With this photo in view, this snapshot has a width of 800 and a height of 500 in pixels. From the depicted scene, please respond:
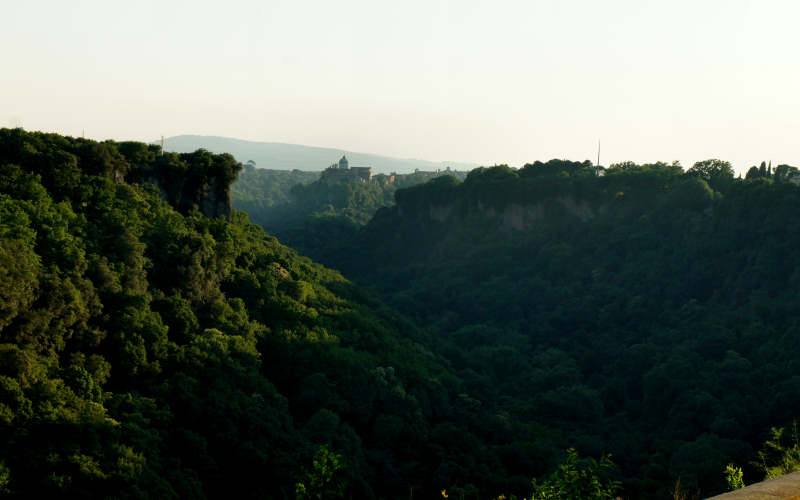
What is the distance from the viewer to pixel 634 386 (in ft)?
167

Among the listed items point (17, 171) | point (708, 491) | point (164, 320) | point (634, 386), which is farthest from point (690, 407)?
point (17, 171)

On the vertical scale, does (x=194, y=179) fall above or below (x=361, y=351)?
above

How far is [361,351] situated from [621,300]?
33.8m

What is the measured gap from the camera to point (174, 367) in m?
30.9

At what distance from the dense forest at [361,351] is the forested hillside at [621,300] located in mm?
253

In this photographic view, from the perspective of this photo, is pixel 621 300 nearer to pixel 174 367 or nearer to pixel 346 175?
pixel 174 367

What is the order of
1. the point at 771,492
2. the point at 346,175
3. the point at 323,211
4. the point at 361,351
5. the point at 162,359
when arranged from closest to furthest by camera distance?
the point at 771,492 → the point at 162,359 → the point at 361,351 → the point at 323,211 → the point at 346,175

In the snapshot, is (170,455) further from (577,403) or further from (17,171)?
(577,403)

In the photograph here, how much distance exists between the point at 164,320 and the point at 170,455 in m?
9.94

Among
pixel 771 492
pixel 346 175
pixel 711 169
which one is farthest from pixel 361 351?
pixel 346 175

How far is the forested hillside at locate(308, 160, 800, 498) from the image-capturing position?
139ft

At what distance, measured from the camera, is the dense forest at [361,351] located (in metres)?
24.8

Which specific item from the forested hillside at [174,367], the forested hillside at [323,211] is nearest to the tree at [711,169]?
the forested hillside at [174,367]

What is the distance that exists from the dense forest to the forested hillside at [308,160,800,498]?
0.25m
